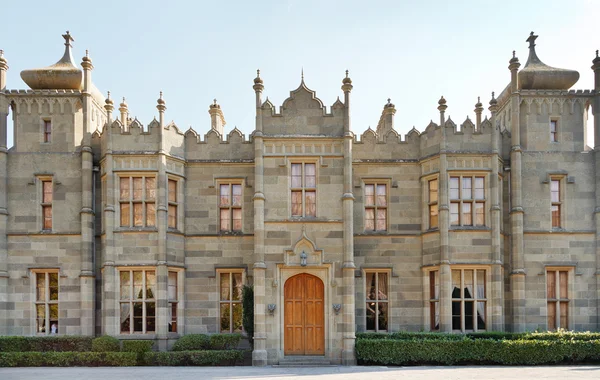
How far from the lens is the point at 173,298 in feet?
77.9

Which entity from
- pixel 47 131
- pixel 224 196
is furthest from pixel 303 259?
pixel 47 131

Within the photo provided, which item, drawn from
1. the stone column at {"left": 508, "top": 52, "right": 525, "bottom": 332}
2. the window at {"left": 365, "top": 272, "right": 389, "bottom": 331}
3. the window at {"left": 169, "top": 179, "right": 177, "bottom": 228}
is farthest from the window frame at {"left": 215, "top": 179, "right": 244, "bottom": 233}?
the stone column at {"left": 508, "top": 52, "right": 525, "bottom": 332}

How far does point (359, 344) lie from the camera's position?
21.8 meters

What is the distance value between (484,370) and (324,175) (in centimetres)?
881

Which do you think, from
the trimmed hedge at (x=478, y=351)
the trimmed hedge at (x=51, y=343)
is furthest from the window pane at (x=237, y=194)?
the trimmed hedge at (x=51, y=343)

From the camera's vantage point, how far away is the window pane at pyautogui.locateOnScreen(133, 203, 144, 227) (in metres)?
23.6

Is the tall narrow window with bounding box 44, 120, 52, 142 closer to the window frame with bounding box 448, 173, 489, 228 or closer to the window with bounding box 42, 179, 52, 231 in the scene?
the window with bounding box 42, 179, 52, 231

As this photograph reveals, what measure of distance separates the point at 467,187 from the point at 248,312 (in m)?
9.83

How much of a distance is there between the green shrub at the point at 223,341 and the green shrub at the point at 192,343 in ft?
0.81

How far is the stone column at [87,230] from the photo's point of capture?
23.5 meters

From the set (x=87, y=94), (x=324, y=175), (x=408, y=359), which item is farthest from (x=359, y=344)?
(x=87, y=94)

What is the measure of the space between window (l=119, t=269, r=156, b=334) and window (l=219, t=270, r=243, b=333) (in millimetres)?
2676

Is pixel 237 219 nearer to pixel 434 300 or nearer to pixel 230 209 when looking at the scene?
pixel 230 209

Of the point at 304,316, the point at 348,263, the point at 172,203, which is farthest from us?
the point at 172,203
